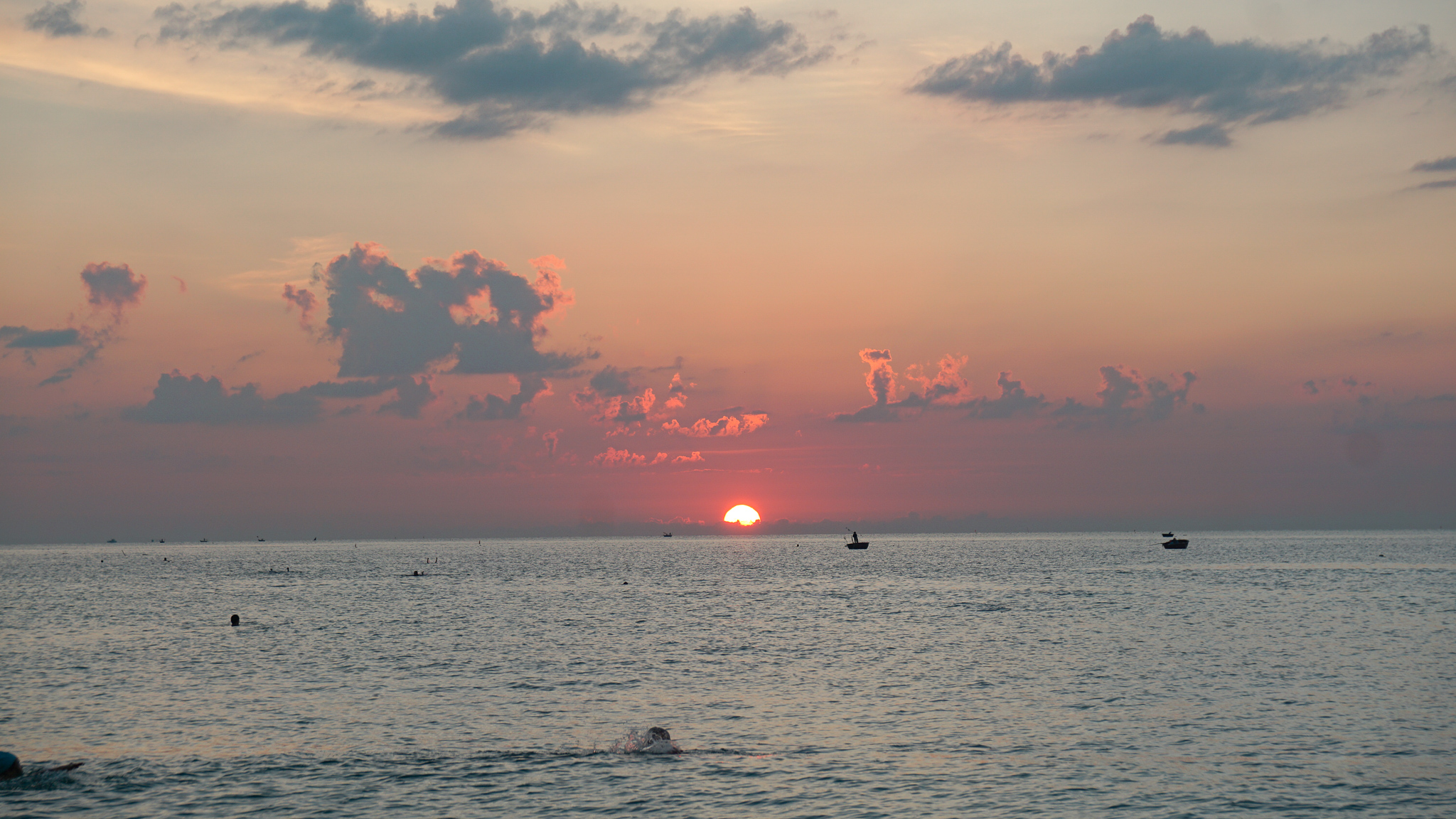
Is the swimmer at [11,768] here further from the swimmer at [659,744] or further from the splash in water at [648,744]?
the swimmer at [659,744]

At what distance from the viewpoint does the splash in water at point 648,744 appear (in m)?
46.1

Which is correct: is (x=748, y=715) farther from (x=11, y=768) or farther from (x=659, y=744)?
(x=11, y=768)

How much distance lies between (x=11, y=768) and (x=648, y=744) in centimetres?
2433

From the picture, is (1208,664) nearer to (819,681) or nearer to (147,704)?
(819,681)

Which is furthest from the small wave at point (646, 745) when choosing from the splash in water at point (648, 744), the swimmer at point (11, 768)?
the swimmer at point (11, 768)

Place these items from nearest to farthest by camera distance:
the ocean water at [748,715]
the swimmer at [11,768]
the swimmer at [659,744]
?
the ocean water at [748,715], the swimmer at [11,768], the swimmer at [659,744]

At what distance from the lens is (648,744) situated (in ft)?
153

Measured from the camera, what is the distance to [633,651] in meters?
80.8

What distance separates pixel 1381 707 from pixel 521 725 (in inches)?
1639

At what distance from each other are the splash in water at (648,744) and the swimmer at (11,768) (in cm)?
2132

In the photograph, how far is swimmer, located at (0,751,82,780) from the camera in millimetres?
41875

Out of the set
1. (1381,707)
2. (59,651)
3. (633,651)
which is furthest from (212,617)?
(1381,707)

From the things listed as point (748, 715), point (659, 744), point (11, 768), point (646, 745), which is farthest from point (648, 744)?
point (11, 768)

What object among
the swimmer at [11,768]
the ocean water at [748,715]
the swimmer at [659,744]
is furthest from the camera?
the swimmer at [659,744]
